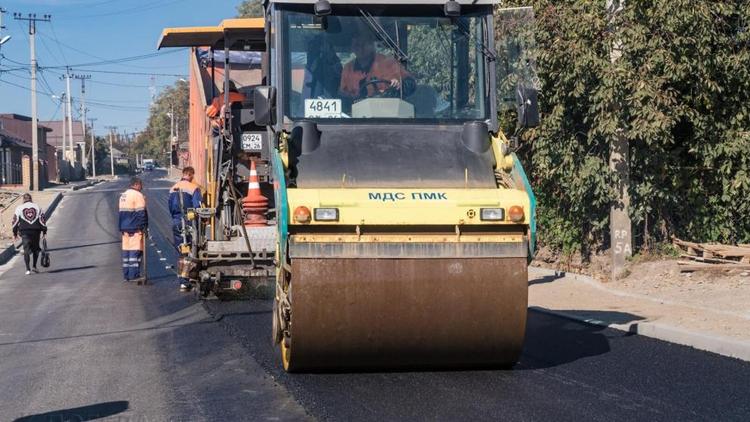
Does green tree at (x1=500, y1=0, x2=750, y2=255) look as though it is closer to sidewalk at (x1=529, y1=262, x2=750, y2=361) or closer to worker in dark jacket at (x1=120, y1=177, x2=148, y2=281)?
sidewalk at (x1=529, y1=262, x2=750, y2=361)

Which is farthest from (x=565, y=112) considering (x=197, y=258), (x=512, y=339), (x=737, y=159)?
(x=512, y=339)

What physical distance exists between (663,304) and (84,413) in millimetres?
7149

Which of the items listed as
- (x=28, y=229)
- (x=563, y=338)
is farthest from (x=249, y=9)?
(x=563, y=338)

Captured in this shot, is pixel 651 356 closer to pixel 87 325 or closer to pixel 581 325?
pixel 581 325

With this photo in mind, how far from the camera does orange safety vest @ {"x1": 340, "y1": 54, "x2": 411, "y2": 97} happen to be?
25.6ft

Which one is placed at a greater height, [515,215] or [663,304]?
[515,215]

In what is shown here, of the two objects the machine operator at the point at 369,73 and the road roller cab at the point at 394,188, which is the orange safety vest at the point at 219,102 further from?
the machine operator at the point at 369,73

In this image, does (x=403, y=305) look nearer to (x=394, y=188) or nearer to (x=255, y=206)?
(x=394, y=188)

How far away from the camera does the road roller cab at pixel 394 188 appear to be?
6.69 metres

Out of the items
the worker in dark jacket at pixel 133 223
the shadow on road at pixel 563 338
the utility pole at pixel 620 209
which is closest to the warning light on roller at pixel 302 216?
the shadow on road at pixel 563 338

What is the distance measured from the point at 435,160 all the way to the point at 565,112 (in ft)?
24.2

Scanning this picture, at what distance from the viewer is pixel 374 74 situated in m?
7.86

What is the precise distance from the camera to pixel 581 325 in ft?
33.4

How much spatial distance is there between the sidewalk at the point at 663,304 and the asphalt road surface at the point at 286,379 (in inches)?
7.8
